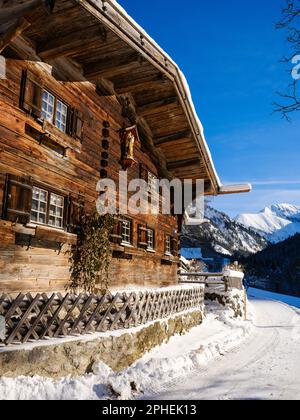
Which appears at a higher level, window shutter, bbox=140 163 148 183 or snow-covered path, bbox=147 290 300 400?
window shutter, bbox=140 163 148 183

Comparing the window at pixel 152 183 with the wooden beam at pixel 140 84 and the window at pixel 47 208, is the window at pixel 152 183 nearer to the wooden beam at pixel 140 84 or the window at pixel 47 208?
the wooden beam at pixel 140 84

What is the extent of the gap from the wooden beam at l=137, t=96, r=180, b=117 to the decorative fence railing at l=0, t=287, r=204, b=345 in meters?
6.83

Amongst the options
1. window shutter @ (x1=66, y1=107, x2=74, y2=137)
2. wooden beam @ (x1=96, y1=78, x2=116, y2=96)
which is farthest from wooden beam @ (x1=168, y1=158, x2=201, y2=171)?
window shutter @ (x1=66, y1=107, x2=74, y2=137)

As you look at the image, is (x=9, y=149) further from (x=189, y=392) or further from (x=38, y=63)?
(x=189, y=392)

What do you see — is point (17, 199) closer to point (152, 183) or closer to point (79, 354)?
point (79, 354)

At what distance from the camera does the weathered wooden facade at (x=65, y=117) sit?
736 cm

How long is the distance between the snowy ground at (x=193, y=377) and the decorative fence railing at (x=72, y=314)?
2.66 feet

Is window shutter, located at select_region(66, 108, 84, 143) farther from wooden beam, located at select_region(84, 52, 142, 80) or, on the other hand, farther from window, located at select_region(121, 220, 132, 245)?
window, located at select_region(121, 220, 132, 245)

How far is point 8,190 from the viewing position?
7277 mm

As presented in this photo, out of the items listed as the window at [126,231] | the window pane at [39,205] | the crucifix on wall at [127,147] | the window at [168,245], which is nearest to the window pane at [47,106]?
the window pane at [39,205]

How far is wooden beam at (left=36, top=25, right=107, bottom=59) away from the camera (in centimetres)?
820

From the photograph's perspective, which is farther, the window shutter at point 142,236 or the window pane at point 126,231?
the window shutter at point 142,236
